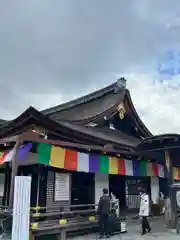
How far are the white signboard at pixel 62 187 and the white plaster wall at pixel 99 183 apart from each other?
164 cm

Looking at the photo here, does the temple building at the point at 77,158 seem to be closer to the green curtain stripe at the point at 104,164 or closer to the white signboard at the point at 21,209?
the green curtain stripe at the point at 104,164

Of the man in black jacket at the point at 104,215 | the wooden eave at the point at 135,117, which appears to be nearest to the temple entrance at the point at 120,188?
the man in black jacket at the point at 104,215

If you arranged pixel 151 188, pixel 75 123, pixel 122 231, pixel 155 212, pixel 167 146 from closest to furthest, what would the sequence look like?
pixel 122 231 < pixel 167 146 < pixel 75 123 < pixel 155 212 < pixel 151 188

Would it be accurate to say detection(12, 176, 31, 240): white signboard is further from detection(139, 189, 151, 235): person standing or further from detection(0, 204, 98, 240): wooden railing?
detection(139, 189, 151, 235): person standing

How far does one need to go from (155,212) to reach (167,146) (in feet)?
15.4

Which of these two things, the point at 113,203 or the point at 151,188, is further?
the point at 151,188

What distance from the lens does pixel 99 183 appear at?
501 inches

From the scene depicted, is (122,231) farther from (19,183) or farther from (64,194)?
(19,183)

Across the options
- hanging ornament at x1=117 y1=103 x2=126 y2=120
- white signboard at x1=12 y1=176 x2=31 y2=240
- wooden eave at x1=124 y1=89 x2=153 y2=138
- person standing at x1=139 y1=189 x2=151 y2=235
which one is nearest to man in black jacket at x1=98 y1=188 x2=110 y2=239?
person standing at x1=139 y1=189 x2=151 y2=235

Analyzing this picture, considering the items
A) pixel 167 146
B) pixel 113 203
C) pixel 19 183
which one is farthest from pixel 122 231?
pixel 19 183

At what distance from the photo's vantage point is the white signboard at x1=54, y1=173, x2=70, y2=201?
1090 centimetres

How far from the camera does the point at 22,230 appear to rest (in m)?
6.86

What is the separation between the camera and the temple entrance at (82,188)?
1219 centimetres

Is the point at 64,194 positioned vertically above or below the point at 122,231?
above
